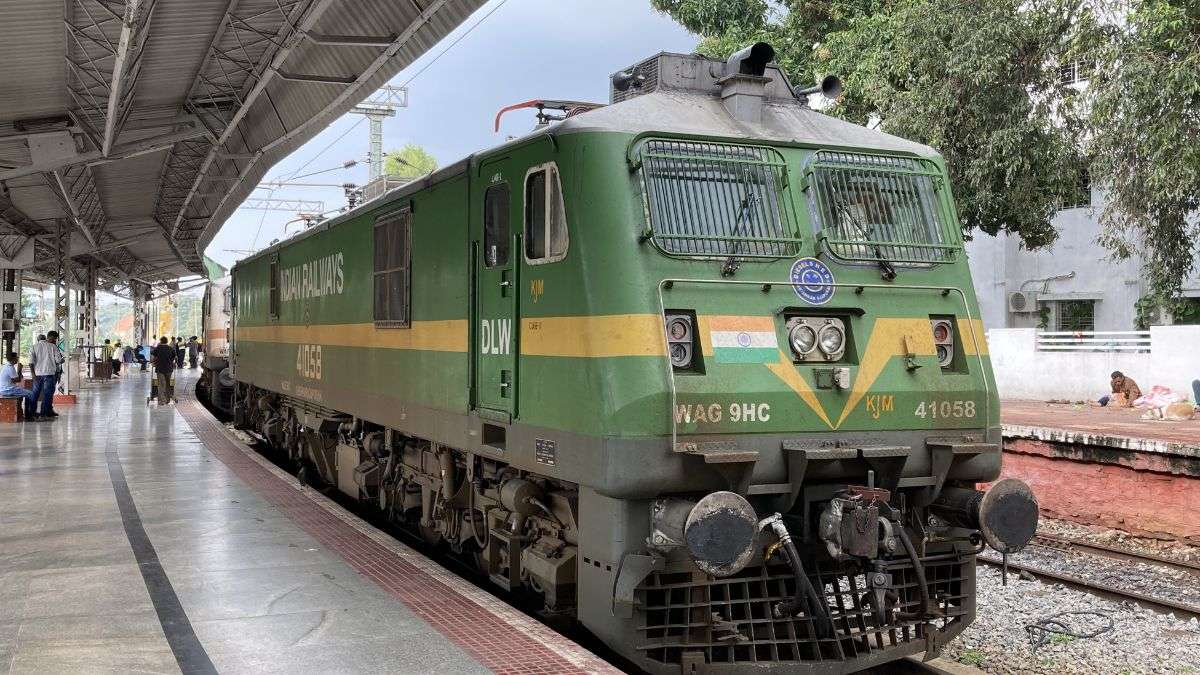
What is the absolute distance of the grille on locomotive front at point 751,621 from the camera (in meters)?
5.87

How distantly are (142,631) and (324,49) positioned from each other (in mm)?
11222

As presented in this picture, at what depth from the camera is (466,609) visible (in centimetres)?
670

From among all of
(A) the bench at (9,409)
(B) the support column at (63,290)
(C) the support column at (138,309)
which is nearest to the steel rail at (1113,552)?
(A) the bench at (9,409)

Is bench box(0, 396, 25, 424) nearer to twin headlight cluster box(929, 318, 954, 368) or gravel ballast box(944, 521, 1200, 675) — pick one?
gravel ballast box(944, 521, 1200, 675)

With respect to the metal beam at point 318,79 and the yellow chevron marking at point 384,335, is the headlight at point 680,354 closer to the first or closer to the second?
the yellow chevron marking at point 384,335

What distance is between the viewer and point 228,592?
23.6 feet

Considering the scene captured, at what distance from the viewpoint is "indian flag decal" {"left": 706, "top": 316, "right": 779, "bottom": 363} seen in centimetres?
589

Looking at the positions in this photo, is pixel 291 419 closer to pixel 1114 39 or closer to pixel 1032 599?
pixel 1032 599

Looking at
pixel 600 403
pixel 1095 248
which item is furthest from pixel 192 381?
pixel 600 403

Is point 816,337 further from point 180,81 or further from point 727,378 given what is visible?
point 180,81

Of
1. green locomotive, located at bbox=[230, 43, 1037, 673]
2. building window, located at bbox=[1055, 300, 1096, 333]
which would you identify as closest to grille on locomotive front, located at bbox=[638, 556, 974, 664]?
green locomotive, located at bbox=[230, 43, 1037, 673]

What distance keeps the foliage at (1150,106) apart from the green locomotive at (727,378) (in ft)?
29.8

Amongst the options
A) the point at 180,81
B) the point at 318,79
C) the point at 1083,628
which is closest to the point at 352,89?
the point at 318,79

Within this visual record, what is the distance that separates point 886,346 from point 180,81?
13.8 metres
